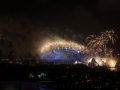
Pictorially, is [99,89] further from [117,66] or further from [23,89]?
[117,66]

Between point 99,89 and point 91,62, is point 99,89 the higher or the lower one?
the lower one

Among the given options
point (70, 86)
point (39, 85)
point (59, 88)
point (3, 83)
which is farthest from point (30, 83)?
point (70, 86)

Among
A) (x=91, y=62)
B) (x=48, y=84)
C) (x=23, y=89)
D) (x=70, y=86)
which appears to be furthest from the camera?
(x=91, y=62)

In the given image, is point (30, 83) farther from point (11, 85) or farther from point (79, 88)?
point (79, 88)

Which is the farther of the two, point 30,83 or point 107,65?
point 107,65

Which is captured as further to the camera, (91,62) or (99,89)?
(91,62)

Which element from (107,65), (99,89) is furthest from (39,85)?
(107,65)

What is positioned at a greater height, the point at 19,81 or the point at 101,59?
the point at 101,59

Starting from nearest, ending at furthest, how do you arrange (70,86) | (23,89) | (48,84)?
(23,89)
(48,84)
(70,86)

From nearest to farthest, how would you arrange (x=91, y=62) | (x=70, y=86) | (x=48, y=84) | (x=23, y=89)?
1. (x=23, y=89)
2. (x=48, y=84)
3. (x=70, y=86)
4. (x=91, y=62)
